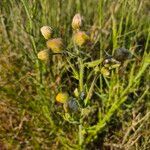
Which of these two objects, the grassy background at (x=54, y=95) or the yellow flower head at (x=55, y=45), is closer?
the yellow flower head at (x=55, y=45)

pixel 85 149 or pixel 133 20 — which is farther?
pixel 133 20

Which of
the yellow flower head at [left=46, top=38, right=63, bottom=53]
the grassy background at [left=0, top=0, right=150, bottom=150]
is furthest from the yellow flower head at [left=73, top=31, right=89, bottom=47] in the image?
the grassy background at [left=0, top=0, right=150, bottom=150]

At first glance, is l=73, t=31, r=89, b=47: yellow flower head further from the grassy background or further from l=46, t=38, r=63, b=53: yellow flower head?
the grassy background

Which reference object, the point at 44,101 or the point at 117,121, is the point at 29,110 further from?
the point at 117,121

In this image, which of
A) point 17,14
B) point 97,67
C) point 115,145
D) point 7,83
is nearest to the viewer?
point 97,67

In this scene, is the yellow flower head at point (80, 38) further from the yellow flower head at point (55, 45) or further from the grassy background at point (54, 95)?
the grassy background at point (54, 95)

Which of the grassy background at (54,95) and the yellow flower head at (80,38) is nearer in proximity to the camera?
the yellow flower head at (80,38)

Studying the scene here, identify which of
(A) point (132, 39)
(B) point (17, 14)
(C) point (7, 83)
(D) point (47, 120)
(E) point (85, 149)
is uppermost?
(B) point (17, 14)

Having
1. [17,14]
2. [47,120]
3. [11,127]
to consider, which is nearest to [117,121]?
[47,120]

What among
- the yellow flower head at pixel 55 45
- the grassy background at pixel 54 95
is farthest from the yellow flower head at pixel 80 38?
the grassy background at pixel 54 95

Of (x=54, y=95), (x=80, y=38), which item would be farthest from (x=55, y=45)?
(x=54, y=95)
